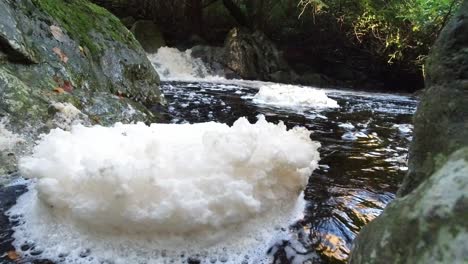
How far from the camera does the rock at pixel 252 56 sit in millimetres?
→ 15461

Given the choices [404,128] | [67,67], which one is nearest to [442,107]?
[67,67]

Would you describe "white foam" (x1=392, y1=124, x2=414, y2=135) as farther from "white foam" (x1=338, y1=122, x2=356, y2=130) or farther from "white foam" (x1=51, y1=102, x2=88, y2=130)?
"white foam" (x1=51, y1=102, x2=88, y2=130)

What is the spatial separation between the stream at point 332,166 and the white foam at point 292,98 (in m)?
0.15

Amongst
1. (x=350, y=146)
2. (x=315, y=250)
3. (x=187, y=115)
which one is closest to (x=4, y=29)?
(x=187, y=115)

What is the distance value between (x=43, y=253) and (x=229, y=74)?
43.9 ft

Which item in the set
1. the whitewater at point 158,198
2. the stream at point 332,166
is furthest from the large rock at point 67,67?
the whitewater at point 158,198

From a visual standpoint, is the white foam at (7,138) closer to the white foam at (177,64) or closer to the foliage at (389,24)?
the white foam at (177,64)

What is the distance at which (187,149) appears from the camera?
2.56 metres

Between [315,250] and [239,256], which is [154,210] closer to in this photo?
[239,256]

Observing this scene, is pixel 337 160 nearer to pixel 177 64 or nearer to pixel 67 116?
pixel 67 116

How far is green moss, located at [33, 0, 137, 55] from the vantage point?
5762 millimetres

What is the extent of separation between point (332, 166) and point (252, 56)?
1194 cm

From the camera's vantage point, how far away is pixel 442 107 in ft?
6.10

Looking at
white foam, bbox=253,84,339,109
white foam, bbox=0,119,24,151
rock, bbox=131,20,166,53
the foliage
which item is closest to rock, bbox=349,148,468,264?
white foam, bbox=0,119,24,151
